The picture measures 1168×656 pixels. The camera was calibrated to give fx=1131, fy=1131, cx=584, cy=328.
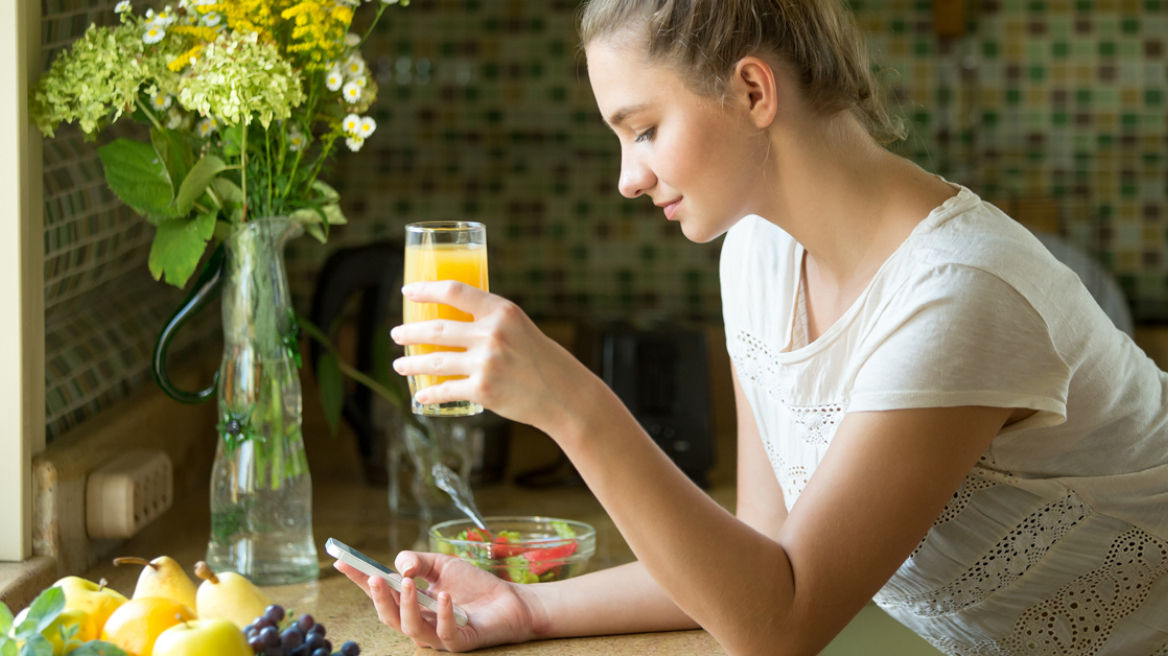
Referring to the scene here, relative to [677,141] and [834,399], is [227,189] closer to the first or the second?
[677,141]

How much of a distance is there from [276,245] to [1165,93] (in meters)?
1.82

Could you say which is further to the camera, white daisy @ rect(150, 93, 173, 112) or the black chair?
the black chair

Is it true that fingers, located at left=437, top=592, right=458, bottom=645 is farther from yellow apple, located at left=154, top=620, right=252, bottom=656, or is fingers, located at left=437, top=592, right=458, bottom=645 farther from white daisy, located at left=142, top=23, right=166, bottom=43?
white daisy, located at left=142, top=23, right=166, bottom=43

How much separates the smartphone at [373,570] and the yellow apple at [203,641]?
0.18 metres

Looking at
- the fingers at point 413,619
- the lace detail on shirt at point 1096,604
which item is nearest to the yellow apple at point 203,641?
the fingers at point 413,619

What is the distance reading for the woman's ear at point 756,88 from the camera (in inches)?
39.5

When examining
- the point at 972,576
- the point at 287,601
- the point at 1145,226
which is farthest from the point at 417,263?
the point at 1145,226

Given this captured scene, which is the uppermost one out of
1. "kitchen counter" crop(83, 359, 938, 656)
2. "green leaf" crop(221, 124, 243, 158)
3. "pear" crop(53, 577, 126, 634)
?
"green leaf" crop(221, 124, 243, 158)

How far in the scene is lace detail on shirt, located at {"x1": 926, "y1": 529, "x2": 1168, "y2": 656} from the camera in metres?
1.11

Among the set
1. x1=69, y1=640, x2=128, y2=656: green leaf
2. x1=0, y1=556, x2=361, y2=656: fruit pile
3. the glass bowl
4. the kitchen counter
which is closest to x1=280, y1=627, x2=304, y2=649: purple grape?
x1=0, y1=556, x2=361, y2=656: fruit pile

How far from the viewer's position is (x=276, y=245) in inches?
50.9

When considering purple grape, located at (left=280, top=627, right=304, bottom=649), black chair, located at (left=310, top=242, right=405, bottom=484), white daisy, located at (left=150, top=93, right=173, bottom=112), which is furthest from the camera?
black chair, located at (left=310, top=242, right=405, bottom=484)

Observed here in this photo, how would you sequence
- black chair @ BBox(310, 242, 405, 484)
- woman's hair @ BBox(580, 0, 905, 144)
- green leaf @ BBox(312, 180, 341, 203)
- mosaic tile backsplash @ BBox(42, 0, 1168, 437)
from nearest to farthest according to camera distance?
woman's hair @ BBox(580, 0, 905, 144) < green leaf @ BBox(312, 180, 341, 203) < black chair @ BBox(310, 242, 405, 484) < mosaic tile backsplash @ BBox(42, 0, 1168, 437)

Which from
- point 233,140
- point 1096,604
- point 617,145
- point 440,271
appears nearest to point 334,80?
point 233,140
